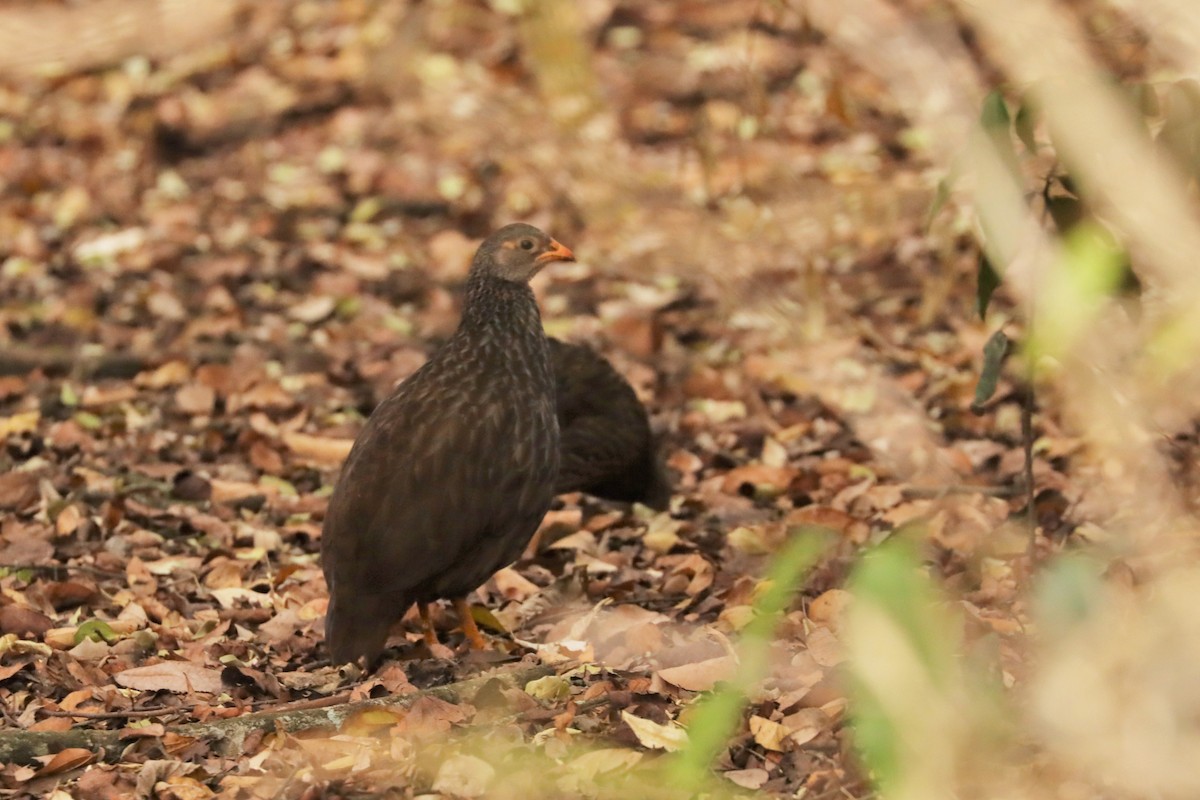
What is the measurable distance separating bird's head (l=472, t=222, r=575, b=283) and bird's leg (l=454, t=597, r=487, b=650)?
3.80ft

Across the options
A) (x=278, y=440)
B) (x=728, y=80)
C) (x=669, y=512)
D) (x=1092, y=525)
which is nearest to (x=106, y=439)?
(x=278, y=440)

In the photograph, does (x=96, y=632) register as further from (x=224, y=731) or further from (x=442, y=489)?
(x=442, y=489)

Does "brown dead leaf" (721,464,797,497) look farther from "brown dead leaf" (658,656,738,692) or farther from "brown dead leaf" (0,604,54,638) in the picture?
"brown dead leaf" (0,604,54,638)

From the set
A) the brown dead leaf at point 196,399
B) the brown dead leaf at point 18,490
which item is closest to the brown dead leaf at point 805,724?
the brown dead leaf at point 18,490

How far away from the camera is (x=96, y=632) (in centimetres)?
479

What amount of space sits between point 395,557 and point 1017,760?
1850mm

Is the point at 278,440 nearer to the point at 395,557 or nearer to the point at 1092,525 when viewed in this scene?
the point at 395,557

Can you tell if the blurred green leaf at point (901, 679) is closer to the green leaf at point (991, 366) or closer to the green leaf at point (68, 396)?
the green leaf at point (991, 366)

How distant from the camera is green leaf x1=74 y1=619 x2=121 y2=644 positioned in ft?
15.6

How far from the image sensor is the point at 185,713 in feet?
13.9

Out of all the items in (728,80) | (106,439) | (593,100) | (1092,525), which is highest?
(593,100)

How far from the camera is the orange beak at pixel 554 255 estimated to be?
5543 millimetres

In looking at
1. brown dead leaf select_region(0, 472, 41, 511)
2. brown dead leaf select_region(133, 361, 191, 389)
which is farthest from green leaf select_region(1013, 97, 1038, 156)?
brown dead leaf select_region(133, 361, 191, 389)

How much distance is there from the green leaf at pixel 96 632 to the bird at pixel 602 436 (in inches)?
72.2
